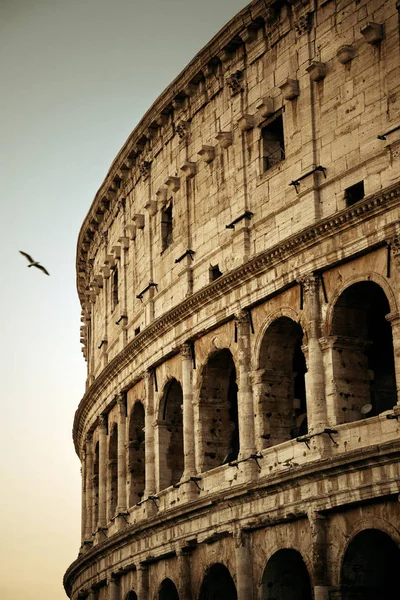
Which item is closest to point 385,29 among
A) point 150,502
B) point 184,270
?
point 184,270

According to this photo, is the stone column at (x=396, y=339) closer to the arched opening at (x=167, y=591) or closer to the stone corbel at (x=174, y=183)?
the arched opening at (x=167, y=591)

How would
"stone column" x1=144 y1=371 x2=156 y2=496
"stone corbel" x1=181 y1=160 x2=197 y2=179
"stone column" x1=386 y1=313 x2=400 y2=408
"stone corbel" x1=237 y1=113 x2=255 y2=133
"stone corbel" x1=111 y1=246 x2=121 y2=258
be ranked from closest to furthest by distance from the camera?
"stone column" x1=386 y1=313 x2=400 y2=408 < "stone corbel" x1=237 y1=113 x2=255 y2=133 < "stone corbel" x1=181 y1=160 x2=197 y2=179 < "stone column" x1=144 y1=371 x2=156 y2=496 < "stone corbel" x1=111 y1=246 x2=121 y2=258

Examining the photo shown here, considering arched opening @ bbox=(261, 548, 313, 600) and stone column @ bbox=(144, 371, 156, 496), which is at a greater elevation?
stone column @ bbox=(144, 371, 156, 496)

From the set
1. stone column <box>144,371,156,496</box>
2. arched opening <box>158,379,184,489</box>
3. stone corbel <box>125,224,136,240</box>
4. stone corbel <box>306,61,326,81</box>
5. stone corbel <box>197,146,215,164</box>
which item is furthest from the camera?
stone corbel <box>125,224,136,240</box>

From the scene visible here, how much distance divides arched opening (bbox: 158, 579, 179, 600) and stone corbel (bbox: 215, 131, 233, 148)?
37.4 ft

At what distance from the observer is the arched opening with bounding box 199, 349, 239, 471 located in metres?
33.9

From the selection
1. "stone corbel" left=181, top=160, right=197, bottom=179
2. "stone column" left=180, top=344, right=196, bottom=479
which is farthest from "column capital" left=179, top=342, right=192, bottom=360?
"stone corbel" left=181, top=160, right=197, bottom=179

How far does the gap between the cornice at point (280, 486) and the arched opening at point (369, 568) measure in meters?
0.98

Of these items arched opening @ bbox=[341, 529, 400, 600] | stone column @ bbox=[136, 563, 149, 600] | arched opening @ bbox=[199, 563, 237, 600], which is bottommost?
arched opening @ bbox=[341, 529, 400, 600]

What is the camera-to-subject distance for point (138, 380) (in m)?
38.7

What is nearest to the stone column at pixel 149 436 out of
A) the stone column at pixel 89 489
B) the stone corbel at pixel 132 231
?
the stone corbel at pixel 132 231

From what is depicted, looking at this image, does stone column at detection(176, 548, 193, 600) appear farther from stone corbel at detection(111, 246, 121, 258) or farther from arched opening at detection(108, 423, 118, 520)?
stone corbel at detection(111, 246, 121, 258)

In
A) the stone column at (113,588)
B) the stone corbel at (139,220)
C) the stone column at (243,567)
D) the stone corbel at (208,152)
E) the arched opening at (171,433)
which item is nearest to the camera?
the stone column at (243,567)

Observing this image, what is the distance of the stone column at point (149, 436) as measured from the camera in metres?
36.6
